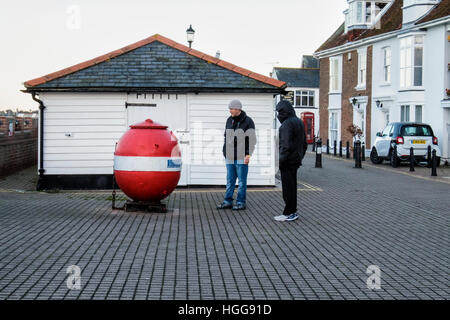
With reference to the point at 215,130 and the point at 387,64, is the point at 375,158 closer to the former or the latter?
the point at 387,64

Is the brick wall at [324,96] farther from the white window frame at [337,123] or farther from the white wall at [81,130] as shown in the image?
the white wall at [81,130]

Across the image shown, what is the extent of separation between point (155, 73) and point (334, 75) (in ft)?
77.2

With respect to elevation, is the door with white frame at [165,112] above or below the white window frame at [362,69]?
below

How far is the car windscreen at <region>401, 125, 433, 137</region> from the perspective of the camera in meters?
24.5

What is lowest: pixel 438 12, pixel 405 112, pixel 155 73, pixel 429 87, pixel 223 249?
pixel 223 249

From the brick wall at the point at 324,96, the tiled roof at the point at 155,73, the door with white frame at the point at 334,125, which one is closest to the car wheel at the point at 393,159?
the tiled roof at the point at 155,73

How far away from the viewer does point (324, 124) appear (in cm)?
4031

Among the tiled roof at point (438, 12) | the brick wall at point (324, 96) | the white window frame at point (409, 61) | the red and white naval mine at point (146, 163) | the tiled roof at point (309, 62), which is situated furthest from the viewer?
the tiled roof at point (309, 62)

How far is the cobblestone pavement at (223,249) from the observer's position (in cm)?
619

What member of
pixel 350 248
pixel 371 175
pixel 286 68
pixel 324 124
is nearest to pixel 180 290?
pixel 350 248

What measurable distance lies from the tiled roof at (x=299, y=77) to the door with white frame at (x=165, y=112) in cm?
4691

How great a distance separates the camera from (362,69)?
34375 millimetres

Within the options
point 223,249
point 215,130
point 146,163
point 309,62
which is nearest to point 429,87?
point 215,130

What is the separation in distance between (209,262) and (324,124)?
33.7 m
